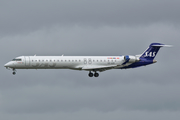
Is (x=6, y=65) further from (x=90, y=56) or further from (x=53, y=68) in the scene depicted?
(x=90, y=56)

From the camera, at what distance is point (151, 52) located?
8112 cm

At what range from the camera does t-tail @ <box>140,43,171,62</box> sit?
80.7 m

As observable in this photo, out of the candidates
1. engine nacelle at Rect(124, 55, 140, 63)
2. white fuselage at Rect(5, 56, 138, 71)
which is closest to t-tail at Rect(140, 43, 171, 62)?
engine nacelle at Rect(124, 55, 140, 63)

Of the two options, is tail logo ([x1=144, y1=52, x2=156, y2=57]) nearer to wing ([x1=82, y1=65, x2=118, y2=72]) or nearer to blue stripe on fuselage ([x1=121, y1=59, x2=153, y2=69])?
blue stripe on fuselage ([x1=121, y1=59, x2=153, y2=69])

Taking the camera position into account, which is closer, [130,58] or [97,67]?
[97,67]

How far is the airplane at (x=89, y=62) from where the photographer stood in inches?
2872

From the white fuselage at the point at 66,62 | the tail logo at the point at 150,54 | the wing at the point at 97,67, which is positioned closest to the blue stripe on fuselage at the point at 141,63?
the tail logo at the point at 150,54

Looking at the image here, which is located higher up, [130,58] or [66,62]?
[130,58]

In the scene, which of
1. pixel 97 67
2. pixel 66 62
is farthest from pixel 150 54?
pixel 66 62

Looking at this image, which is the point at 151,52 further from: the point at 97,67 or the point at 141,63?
the point at 97,67

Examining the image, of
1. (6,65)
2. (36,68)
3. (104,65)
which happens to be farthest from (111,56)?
(6,65)

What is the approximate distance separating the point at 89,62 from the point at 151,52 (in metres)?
13.4

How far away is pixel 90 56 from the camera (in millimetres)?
76938

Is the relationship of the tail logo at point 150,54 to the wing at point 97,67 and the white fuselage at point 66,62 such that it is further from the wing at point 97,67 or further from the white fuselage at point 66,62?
the wing at point 97,67
